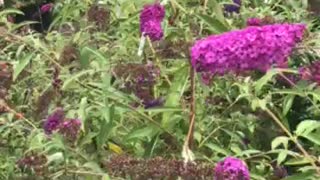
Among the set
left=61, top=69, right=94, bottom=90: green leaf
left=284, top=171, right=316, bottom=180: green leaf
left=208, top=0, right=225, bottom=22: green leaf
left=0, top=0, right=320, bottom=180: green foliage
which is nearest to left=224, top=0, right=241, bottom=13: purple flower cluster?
left=0, top=0, right=320, bottom=180: green foliage

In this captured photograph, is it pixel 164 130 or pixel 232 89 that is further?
pixel 232 89

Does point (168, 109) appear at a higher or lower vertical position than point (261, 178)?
higher

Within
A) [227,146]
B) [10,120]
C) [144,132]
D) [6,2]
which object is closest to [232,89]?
[227,146]

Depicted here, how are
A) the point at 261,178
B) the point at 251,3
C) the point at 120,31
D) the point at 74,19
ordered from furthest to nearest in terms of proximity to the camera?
the point at 251,3 < the point at 74,19 < the point at 120,31 < the point at 261,178

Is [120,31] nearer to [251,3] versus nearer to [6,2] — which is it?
[251,3]

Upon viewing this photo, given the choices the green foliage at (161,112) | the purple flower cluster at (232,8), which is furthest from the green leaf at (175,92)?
the purple flower cluster at (232,8)

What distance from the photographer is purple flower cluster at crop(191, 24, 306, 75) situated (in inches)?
71.0

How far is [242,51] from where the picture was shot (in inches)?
70.9

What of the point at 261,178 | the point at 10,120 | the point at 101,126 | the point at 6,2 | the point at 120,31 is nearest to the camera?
the point at 261,178

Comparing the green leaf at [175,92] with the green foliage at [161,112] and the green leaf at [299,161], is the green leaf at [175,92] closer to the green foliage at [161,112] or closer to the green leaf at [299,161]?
the green foliage at [161,112]

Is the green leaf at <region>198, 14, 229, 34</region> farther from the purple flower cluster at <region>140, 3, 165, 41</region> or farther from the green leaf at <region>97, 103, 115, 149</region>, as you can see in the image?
the green leaf at <region>97, 103, 115, 149</region>

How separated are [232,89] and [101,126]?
0.47m

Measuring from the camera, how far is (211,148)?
7.25 feet

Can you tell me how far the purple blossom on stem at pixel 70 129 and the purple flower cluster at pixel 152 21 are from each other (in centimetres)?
32
